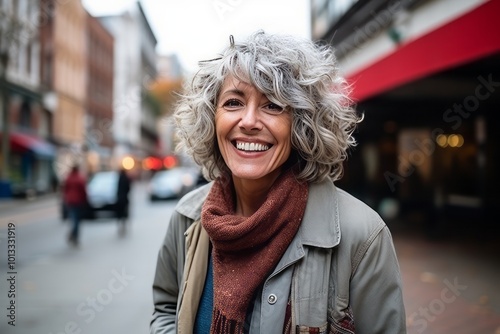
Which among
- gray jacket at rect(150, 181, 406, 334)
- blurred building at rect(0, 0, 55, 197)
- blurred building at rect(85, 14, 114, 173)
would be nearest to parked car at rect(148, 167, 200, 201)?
blurred building at rect(0, 0, 55, 197)

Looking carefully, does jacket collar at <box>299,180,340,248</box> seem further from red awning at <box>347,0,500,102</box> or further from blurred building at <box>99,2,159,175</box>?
blurred building at <box>99,2,159,175</box>

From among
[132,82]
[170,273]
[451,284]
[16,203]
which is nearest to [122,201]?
[451,284]

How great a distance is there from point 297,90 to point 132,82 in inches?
2524

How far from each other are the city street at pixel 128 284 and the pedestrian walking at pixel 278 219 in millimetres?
3071

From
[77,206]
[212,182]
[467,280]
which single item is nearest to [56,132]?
[77,206]

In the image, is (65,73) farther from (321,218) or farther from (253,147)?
(321,218)

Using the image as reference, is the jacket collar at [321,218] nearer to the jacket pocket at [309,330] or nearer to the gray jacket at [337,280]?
the gray jacket at [337,280]

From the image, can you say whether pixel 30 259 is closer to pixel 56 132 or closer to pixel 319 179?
pixel 319 179

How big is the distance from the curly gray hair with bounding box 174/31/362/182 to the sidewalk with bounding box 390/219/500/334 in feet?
11.9

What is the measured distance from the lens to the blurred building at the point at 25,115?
78.5ft

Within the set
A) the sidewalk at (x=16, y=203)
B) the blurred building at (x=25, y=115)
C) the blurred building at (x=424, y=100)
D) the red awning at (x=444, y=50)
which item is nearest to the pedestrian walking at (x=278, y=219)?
the red awning at (x=444, y=50)

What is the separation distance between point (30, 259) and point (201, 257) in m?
8.43

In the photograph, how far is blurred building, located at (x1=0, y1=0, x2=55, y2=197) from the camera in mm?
23928

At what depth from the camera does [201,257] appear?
1882 millimetres
